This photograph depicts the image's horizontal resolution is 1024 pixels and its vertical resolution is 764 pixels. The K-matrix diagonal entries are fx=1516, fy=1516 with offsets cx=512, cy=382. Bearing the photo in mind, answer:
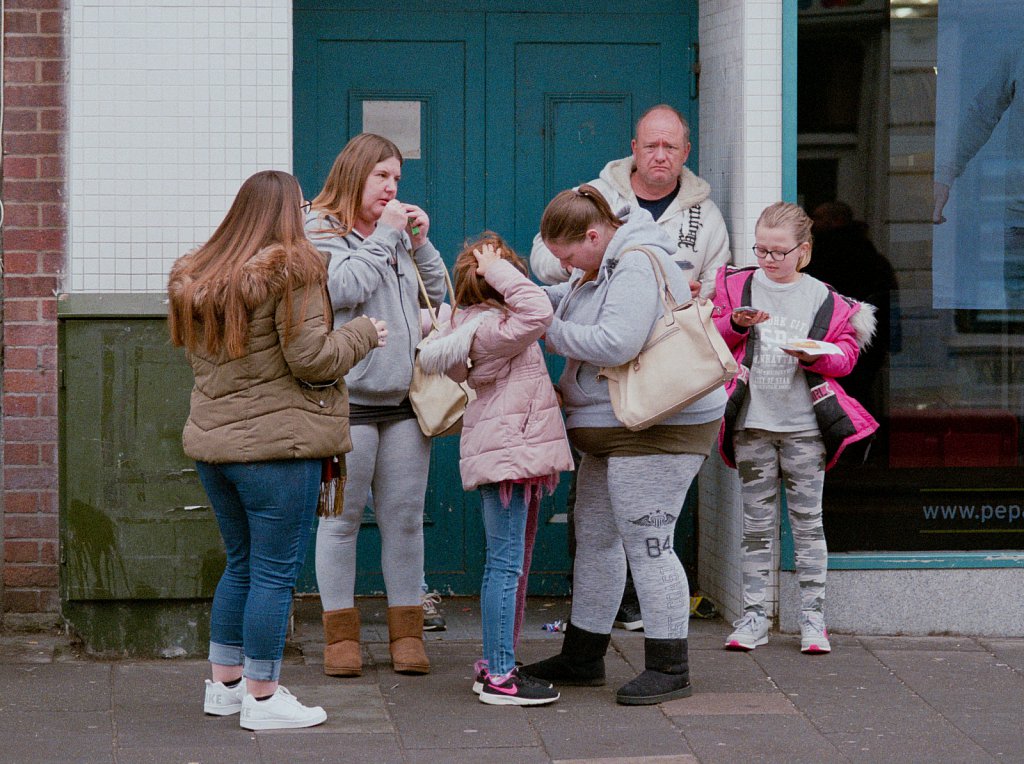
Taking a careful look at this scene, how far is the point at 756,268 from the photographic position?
19.3 ft

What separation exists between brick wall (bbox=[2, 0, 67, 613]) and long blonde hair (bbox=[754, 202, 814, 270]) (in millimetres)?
2690

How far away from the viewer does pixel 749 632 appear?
231 inches

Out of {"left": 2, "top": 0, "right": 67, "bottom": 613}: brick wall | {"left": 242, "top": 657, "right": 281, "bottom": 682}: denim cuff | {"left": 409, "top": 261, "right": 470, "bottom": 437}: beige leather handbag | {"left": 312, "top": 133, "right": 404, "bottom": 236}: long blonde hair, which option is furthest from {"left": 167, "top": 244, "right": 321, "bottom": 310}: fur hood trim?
{"left": 2, "top": 0, "right": 67, "bottom": 613}: brick wall

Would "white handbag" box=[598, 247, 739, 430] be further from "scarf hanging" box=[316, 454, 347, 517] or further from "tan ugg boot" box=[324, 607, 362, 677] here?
"tan ugg boot" box=[324, 607, 362, 677]

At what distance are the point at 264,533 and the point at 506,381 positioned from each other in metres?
0.93

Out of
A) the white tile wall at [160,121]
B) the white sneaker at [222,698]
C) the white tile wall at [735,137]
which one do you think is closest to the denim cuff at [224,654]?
the white sneaker at [222,698]

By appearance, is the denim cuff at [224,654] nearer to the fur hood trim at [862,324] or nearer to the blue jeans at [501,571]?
the blue jeans at [501,571]

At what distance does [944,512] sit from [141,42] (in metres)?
3.70

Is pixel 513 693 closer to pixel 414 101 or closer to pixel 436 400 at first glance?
pixel 436 400

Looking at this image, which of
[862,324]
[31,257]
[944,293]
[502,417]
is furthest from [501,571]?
[944,293]

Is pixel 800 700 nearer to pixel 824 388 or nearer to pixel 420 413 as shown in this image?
pixel 824 388

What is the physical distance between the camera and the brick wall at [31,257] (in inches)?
229

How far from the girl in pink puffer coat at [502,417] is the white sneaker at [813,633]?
48.0 inches

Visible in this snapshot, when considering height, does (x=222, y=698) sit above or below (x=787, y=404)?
below
